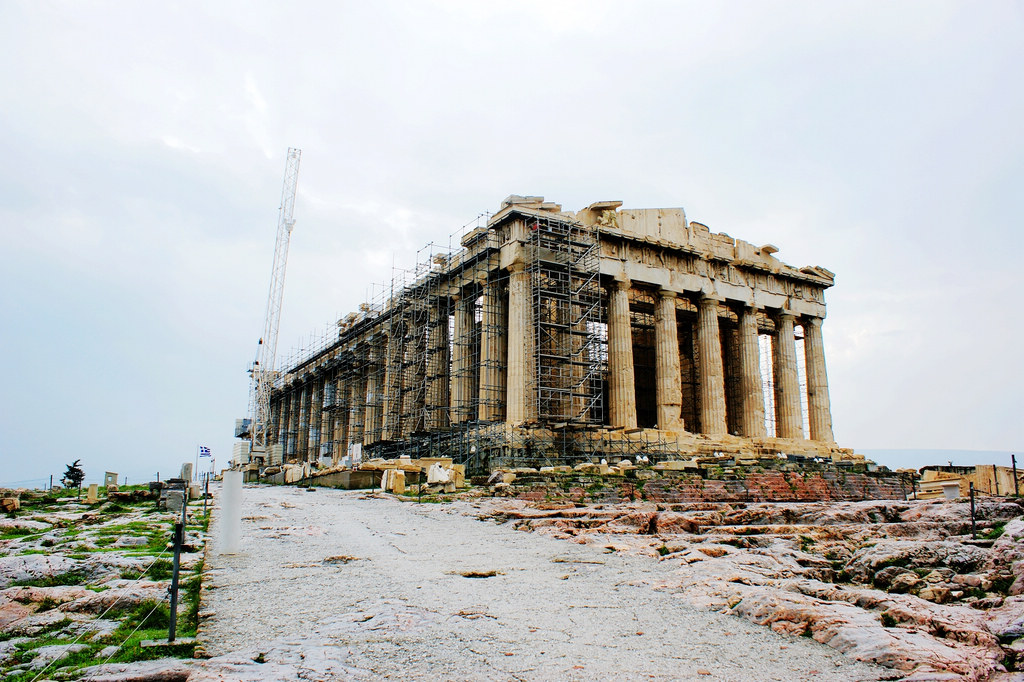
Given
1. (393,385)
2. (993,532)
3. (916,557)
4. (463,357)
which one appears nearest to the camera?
(916,557)

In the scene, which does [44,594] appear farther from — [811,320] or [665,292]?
[811,320]

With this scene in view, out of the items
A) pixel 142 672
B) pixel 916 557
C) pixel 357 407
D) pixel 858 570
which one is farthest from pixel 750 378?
pixel 142 672

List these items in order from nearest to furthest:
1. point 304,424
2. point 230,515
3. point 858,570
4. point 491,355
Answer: point 858,570 → point 230,515 → point 491,355 → point 304,424

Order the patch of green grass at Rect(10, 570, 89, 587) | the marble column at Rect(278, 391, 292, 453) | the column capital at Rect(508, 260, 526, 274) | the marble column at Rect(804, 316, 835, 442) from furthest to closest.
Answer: the marble column at Rect(278, 391, 292, 453), the marble column at Rect(804, 316, 835, 442), the column capital at Rect(508, 260, 526, 274), the patch of green grass at Rect(10, 570, 89, 587)

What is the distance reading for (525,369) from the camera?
113 feet

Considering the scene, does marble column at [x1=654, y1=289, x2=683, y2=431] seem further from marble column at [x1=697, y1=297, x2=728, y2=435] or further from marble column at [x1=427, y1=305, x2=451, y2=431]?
marble column at [x1=427, y1=305, x2=451, y2=431]

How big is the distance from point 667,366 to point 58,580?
108 feet

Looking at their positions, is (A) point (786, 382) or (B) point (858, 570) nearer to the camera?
(B) point (858, 570)

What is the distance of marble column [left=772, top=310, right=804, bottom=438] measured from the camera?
144 feet

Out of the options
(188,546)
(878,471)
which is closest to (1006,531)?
(188,546)

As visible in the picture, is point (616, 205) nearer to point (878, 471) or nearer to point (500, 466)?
point (500, 466)

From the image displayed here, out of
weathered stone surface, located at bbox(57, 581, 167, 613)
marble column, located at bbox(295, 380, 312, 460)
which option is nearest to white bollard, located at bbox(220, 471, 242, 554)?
weathered stone surface, located at bbox(57, 581, 167, 613)

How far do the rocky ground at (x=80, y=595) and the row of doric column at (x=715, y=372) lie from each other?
2630cm

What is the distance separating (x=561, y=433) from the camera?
34.1 meters
